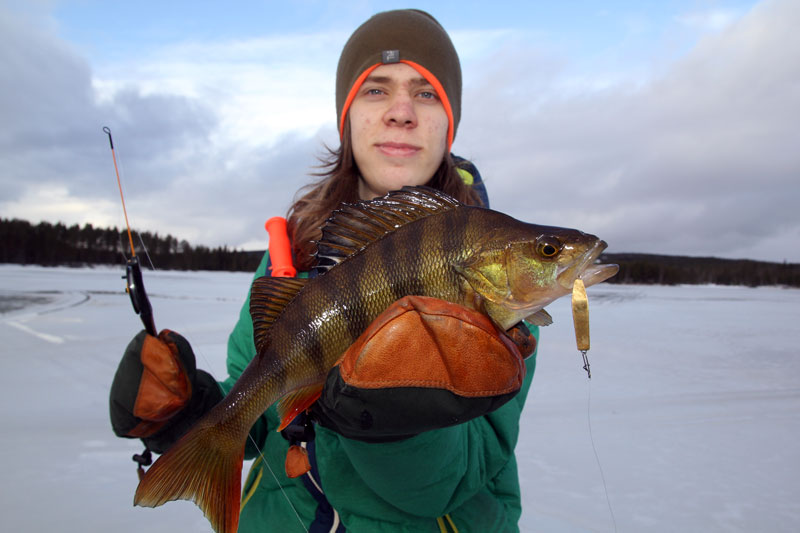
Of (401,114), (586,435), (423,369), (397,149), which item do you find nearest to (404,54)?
(401,114)

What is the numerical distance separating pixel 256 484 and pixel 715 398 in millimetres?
4345

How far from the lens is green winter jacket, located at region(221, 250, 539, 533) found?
1538 mm

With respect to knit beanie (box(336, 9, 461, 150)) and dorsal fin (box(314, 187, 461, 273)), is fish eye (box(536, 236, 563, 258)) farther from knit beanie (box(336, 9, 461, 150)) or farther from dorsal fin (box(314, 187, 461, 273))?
knit beanie (box(336, 9, 461, 150))

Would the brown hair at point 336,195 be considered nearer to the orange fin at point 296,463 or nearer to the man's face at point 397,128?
the man's face at point 397,128

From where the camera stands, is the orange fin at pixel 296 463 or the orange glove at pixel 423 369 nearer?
the orange glove at pixel 423 369

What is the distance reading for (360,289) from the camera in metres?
1.37

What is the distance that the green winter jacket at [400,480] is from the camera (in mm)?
1538

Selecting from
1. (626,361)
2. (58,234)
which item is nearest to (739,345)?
(626,361)

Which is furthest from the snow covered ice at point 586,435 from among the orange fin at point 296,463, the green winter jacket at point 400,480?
the orange fin at point 296,463

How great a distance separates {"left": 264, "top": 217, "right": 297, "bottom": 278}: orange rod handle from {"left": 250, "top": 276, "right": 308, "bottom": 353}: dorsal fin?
0.71 metres

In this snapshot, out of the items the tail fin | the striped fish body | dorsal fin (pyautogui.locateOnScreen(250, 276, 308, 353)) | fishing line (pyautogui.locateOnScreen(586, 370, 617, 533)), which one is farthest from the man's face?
fishing line (pyautogui.locateOnScreen(586, 370, 617, 533))

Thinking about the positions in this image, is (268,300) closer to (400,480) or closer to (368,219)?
(368,219)

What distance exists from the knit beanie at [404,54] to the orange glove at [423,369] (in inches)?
58.1

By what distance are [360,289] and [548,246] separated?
21.8 inches
